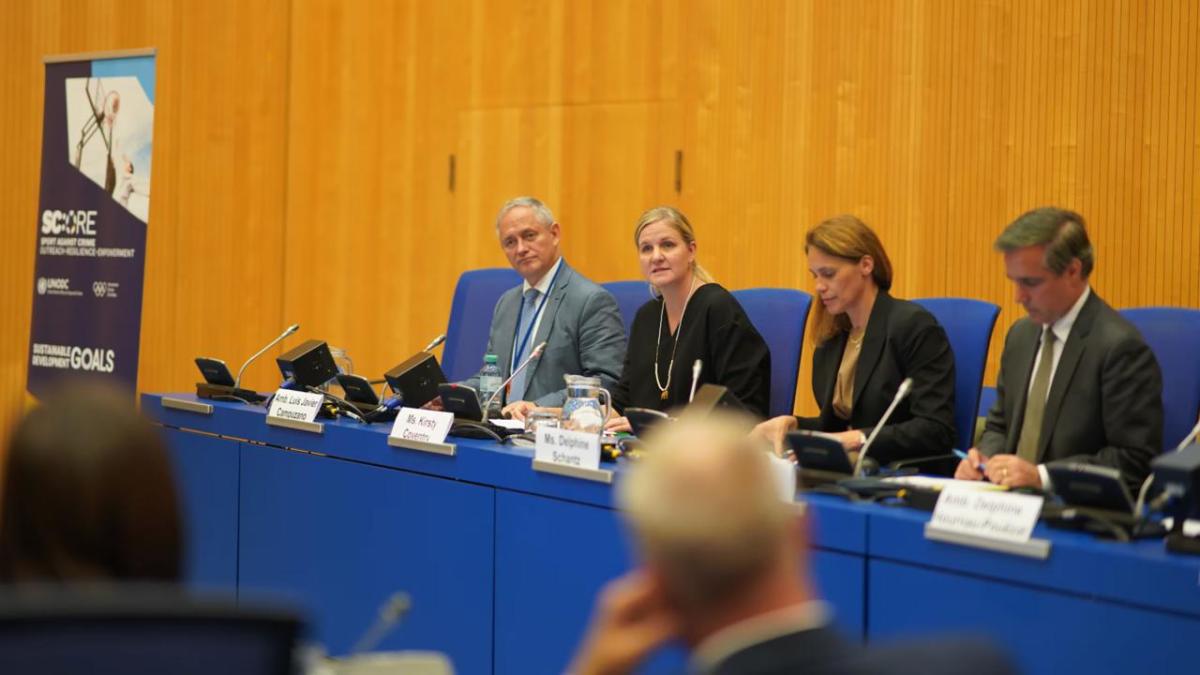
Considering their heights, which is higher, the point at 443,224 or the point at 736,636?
the point at 443,224

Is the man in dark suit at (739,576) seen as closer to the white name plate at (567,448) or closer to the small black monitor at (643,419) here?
the white name plate at (567,448)

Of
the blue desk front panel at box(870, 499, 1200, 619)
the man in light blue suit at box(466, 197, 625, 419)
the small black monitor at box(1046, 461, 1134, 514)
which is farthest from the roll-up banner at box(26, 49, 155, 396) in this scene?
the small black monitor at box(1046, 461, 1134, 514)

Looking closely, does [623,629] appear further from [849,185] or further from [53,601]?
[849,185]

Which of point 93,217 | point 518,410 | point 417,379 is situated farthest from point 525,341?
point 93,217

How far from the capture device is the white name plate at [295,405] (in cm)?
426

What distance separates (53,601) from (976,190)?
15.3ft

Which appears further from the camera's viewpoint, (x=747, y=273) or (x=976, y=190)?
(x=747, y=273)

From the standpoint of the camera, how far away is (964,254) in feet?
17.6

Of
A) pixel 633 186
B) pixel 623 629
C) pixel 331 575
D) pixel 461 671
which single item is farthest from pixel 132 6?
pixel 623 629

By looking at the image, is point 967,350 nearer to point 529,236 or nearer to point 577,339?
point 577,339

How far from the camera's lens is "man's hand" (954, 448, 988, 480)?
3084 millimetres

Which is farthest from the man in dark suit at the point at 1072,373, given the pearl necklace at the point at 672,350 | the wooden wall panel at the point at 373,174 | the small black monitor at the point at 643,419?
the wooden wall panel at the point at 373,174

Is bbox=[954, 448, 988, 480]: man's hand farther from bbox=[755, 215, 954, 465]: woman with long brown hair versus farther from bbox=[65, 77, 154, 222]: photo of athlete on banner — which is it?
bbox=[65, 77, 154, 222]: photo of athlete on banner

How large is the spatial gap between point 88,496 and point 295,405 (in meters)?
3.03
